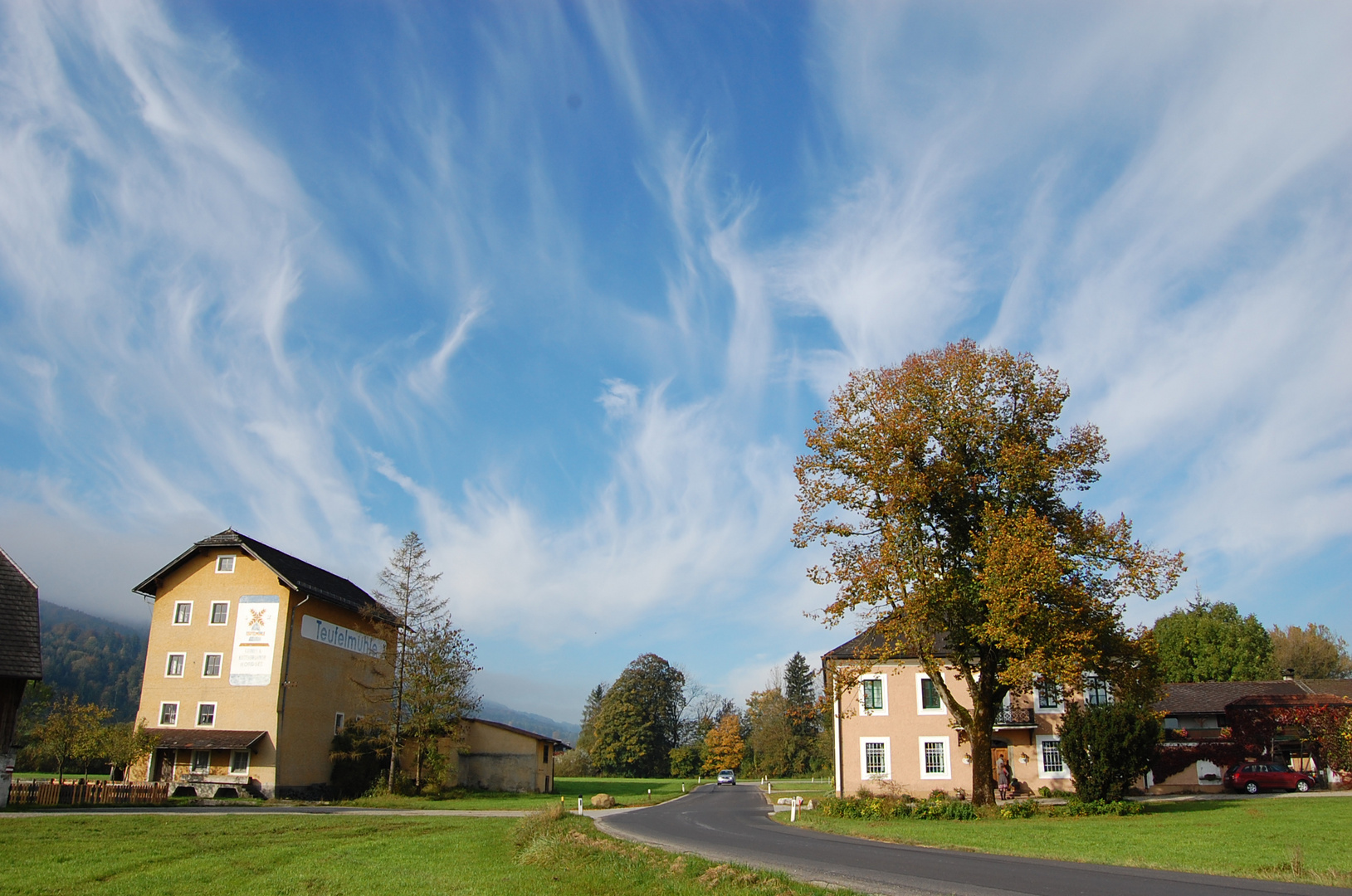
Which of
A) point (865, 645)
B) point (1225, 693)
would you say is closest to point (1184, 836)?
point (865, 645)

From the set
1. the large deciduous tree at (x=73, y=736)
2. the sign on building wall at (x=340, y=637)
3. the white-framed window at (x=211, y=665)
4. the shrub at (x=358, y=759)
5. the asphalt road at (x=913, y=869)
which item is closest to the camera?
the asphalt road at (x=913, y=869)

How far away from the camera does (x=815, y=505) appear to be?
A: 3250 centimetres

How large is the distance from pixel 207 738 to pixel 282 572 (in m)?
8.21

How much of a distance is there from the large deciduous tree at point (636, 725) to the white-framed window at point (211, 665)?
53.7 m

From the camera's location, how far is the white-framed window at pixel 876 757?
39.5 metres

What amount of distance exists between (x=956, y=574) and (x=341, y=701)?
34.0 meters

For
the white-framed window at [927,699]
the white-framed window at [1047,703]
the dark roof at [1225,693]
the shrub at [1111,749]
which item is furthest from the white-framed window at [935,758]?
the dark roof at [1225,693]

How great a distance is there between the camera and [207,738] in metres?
40.2

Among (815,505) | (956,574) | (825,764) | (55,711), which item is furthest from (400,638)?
(825,764)

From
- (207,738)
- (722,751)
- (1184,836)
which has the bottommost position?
(722,751)

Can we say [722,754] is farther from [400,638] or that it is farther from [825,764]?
[400,638]

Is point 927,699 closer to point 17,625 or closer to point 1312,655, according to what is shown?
point 17,625

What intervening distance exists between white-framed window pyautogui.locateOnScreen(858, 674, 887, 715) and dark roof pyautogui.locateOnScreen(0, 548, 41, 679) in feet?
108

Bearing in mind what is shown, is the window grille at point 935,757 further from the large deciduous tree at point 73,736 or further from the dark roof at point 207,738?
the large deciduous tree at point 73,736
